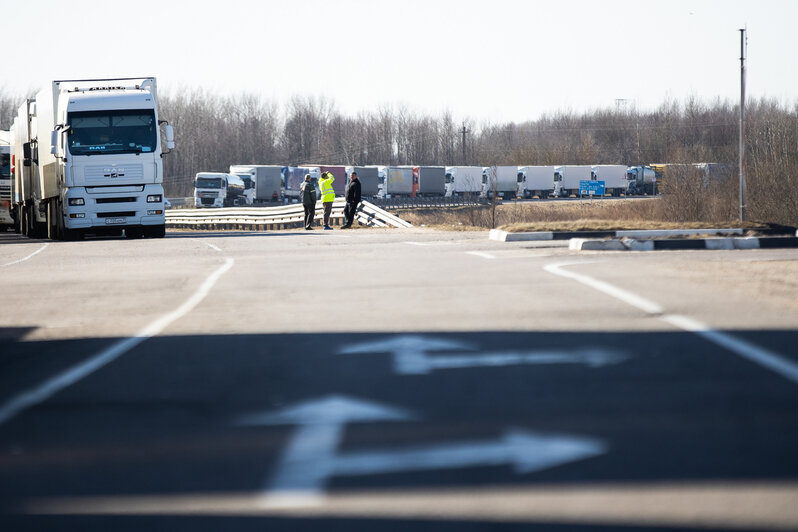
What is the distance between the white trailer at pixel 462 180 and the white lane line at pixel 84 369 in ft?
275

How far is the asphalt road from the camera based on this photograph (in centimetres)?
346

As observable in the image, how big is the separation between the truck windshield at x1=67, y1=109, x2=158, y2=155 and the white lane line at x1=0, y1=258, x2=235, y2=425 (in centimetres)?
1717

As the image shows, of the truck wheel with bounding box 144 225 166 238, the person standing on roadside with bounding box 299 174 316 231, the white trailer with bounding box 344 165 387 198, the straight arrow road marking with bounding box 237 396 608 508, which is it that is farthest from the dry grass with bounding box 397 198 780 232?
the straight arrow road marking with bounding box 237 396 608 508

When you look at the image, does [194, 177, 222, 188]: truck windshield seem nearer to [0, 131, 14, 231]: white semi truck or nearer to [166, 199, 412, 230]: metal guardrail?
[166, 199, 412, 230]: metal guardrail

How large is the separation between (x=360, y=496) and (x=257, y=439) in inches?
37.8

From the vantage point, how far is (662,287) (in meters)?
9.73

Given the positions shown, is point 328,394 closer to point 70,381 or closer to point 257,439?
point 257,439

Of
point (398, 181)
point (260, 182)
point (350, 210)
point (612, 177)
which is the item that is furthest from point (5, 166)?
point (612, 177)

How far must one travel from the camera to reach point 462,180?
93375mm

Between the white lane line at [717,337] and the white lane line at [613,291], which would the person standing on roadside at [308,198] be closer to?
the white lane line at [613,291]

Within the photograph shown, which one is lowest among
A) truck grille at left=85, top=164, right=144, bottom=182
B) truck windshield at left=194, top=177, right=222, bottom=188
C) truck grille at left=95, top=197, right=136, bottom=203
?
truck grille at left=95, top=197, right=136, bottom=203

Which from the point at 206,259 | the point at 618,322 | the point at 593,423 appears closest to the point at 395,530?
the point at 593,423

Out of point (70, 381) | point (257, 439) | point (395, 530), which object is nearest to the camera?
point (395, 530)

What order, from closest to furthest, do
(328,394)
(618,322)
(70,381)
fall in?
(328,394) < (70,381) < (618,322)
